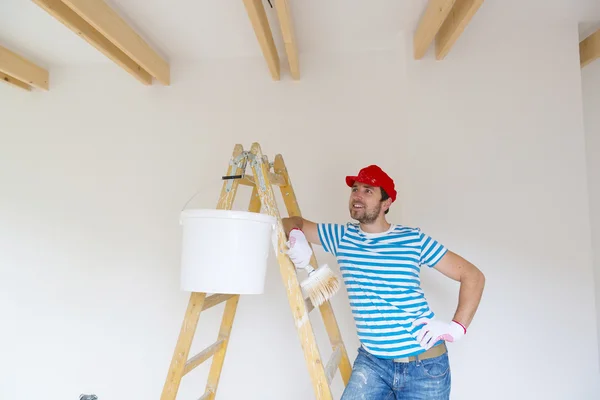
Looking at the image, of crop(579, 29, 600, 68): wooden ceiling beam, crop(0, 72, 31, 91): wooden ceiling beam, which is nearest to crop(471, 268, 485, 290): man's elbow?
crop(579, 29, 600, 68): wooden ceiling beam

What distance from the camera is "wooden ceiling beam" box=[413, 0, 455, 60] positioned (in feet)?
6.64

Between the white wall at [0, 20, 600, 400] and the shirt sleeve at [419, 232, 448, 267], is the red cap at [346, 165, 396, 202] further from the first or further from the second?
the white wall at [0, 20, 600, 400]

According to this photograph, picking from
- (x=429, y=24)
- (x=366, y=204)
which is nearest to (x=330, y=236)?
(x=366, y=204)

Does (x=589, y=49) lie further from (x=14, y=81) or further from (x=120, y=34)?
(x=14, y=81)

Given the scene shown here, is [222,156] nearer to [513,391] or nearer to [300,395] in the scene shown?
[300,395]

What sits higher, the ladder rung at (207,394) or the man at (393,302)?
the man at (393,302)

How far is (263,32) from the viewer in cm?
211

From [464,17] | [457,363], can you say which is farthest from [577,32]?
[457,363]

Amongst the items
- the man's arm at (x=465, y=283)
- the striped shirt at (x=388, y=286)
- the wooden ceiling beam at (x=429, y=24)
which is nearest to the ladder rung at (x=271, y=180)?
the striped shirt at (x=388, y=286)

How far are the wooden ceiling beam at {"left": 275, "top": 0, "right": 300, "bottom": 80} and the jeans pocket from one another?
153 cm

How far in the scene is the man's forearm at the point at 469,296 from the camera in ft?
6.02

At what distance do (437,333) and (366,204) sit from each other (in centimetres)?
59

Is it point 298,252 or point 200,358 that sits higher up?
point 298,252

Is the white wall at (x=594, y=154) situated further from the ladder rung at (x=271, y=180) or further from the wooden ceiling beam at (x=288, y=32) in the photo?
the ladder rung at (x=271, y=180)
